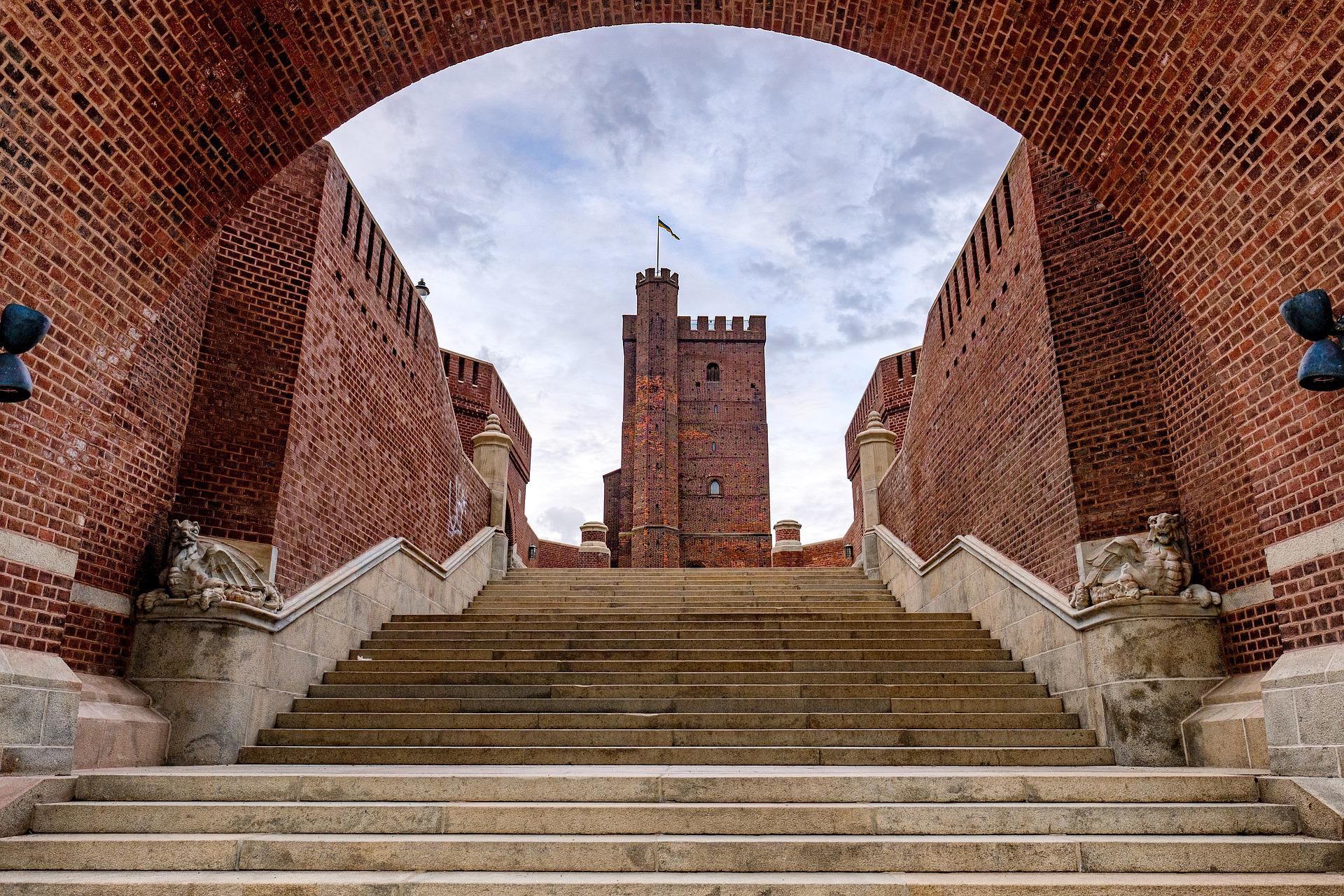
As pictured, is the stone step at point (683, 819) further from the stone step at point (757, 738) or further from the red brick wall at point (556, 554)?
the red brick wall at point (556, 554)

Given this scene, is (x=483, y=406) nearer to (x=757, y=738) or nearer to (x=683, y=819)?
(x=757, y=738)

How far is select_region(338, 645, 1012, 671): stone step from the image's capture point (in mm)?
8781

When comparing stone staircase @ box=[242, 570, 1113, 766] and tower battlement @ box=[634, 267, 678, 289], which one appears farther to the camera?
tower battlement @ box=[634, 267, 678, 289]

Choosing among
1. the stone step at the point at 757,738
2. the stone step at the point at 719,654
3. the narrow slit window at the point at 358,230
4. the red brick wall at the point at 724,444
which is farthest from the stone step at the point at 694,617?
the red brick wall at the point at 724,444

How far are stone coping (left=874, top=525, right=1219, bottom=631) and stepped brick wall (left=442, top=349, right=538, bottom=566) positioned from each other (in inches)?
593

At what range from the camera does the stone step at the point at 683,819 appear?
177 inches

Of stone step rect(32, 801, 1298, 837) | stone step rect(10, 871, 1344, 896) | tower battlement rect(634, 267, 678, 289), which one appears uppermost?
tower battlement rect(634, 267, 678, 289)

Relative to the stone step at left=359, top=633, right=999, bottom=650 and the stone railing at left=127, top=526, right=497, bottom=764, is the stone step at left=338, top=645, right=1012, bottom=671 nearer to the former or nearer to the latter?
the stone step at left=359, top=633, right=999, bottom=650

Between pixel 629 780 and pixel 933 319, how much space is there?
1089cm

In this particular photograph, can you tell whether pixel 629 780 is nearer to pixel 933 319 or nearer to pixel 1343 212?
pixel 1343 212

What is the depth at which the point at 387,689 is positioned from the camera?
27.2 ft

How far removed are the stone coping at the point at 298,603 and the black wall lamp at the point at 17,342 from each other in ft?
9.68

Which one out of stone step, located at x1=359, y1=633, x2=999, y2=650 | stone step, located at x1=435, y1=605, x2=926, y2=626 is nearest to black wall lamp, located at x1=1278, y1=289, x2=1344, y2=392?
stone step, located at x1=359, y1=633, x2=999, y2=650

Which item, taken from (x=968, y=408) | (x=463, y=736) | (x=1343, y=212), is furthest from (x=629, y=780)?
(x=968, y=408)
